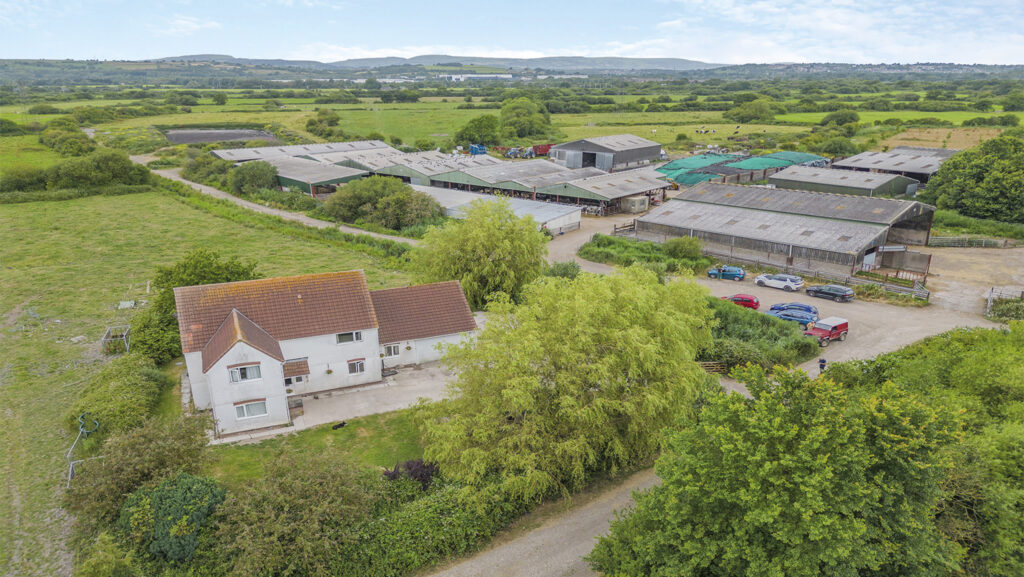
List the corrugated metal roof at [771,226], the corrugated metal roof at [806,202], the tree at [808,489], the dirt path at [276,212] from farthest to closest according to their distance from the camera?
the dirt path at [276,212] → the corrugated metal roof at [806,202] → the corrugated metal roof at [771,226] → the tree at [808,489]

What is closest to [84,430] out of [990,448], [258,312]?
[258,312]

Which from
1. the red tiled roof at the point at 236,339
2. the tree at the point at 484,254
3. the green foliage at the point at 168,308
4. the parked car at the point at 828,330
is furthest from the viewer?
the tree at the point at 484,254

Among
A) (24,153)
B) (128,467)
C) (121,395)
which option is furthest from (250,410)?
(24,153)

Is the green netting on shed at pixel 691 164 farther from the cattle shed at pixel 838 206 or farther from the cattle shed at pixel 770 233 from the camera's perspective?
the cattle shed at pixel 770 233

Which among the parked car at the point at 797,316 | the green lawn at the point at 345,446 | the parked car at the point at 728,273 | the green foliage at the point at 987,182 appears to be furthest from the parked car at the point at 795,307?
the green foliage at the point at 987,182

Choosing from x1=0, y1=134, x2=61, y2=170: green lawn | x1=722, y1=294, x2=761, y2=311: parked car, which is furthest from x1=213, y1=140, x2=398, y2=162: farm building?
x1=722, y1=294, x2=761, y2=311: parked car

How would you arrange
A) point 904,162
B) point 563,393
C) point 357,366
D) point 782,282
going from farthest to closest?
point 904,162
point 782,282
point 357,366
point 563,393

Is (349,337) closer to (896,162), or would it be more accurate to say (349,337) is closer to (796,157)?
Result: (796,157)
